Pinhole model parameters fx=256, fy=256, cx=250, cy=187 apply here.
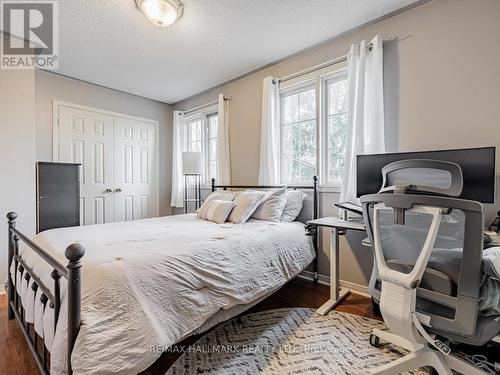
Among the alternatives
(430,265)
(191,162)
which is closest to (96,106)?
(191,162)

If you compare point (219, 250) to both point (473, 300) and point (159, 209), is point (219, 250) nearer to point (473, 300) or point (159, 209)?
point (473, 300)

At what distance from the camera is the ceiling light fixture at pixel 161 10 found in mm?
2051

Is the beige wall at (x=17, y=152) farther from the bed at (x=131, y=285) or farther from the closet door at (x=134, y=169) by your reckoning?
the closet door at (x=134, y=169)

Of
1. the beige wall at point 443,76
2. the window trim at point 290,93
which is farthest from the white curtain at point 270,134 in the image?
the beige wall at point 443,76

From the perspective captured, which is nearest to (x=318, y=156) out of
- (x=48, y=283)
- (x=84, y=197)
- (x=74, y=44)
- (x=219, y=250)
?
(x=219, y=250)

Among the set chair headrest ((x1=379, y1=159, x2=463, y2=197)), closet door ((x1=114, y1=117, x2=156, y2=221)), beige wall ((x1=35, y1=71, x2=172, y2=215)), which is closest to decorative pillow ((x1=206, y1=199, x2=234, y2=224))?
chair headrest ((x1=379, y1=159, x2=463, y2=197))

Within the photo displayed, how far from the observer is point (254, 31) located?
255 cm

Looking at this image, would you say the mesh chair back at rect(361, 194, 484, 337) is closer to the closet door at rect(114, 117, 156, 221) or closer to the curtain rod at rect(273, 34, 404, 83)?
the curtain rod at rect(273, 34, 404, 83)

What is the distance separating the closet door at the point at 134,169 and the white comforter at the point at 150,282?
6.92 ft

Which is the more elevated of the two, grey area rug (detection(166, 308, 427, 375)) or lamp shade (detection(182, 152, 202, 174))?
lamp shade (detection(182, 152, 202, 174))

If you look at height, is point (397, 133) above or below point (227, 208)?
above

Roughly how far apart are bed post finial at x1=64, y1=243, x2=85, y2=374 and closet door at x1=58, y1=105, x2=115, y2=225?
3168 mm

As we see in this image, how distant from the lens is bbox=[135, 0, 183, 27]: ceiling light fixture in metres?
2.05

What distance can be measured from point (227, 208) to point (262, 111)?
1.33 metres
